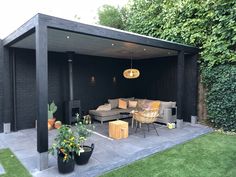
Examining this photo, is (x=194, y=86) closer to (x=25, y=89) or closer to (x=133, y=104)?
(x=133, y=104)

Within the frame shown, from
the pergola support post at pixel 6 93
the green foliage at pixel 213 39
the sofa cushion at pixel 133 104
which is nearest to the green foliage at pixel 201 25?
the green foliage at pixel 213 39

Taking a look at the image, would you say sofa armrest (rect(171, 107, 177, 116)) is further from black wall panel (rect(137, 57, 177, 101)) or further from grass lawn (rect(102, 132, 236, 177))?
grass lawn (rect(102, 132, 236, 177))

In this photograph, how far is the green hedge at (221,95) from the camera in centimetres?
643

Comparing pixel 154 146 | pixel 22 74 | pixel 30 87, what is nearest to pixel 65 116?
pixel 30 87

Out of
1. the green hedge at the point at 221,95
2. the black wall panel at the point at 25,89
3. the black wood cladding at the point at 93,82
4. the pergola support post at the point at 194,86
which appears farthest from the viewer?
the pergola support post at the point at 194,86

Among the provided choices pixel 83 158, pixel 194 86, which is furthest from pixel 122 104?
pixel 83 158

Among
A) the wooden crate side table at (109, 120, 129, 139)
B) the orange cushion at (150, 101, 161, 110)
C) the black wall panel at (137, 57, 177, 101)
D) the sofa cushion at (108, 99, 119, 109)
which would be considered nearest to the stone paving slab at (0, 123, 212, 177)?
the wooden crate side table at (109, 120, 129, 139)

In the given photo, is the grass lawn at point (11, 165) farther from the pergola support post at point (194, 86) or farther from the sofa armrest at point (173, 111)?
the pergola support post at point (194, 86)

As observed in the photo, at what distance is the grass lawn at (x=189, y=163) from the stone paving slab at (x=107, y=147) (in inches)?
9.3

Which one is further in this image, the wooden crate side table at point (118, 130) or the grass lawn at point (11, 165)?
the wooden crate side table at point (118, 130)

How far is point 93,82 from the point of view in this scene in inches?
347

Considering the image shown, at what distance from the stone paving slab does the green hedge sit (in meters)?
0.58

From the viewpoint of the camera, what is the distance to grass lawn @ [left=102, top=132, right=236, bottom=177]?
12.4 ft

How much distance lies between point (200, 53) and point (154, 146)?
4.10m
